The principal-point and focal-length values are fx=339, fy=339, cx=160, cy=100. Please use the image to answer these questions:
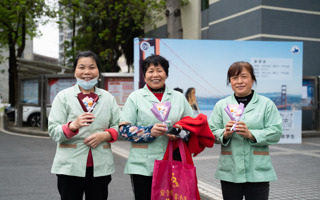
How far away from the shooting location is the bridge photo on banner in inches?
386

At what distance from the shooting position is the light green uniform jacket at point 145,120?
2.72 metres

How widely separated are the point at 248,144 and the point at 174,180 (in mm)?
693

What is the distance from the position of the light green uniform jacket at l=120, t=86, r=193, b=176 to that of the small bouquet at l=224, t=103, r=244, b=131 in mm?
391

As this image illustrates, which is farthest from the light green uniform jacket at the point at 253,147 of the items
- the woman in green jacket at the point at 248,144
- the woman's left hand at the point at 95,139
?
the woman's left hand at the point at 95,139

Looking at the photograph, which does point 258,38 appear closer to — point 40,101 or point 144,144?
point 40,101

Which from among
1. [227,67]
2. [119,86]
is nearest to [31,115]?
[119,86]

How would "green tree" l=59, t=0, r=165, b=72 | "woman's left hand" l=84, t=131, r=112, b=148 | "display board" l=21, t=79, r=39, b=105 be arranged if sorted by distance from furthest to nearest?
"green tree" l=59, t=0, r=165, b=72 < "display board" l=21, t=79, r=39, b=105 < "woman's left hand" l=84, t=131, r=112, b=148

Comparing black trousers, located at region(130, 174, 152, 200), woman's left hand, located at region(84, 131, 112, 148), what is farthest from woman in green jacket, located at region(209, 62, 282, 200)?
woman's left hand, located at region(84, 131, 112, 148)

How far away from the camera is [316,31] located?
584 inches

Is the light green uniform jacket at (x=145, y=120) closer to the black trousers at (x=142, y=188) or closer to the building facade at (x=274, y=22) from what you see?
the black trousers at (x=142, y=188)

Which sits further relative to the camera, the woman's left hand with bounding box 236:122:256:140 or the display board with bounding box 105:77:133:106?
the display board with bounding box 105:77:133:106

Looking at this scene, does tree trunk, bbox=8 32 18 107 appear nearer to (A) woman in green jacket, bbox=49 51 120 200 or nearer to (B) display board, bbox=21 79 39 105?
→ (B) display board, bbox=21 79 39 105

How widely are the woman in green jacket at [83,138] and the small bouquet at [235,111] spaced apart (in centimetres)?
95

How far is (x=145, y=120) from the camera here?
2.76 meters
